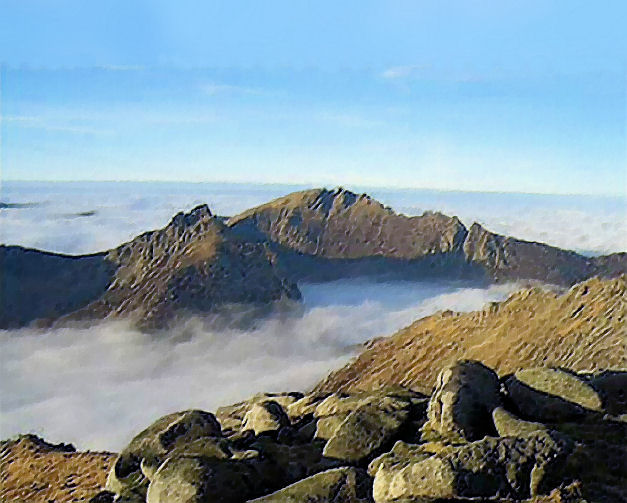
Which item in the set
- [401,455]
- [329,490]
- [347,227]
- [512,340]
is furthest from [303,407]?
[347,227]

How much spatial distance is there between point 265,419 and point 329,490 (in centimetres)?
177

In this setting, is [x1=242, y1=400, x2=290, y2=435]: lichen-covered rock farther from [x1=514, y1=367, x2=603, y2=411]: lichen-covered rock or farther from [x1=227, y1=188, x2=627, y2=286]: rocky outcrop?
[x1=227, y1=188, x2=627, y2=286]: rocky outcrop

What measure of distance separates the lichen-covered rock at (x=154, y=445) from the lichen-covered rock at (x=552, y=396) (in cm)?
197

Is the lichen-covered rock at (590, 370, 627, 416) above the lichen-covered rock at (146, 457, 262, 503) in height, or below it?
above

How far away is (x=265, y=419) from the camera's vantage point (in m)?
5.01

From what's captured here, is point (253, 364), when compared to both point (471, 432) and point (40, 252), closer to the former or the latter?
point (40, 252)

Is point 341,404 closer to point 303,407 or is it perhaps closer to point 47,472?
point 303,407

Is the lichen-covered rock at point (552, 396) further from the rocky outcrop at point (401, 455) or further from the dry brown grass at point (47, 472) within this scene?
the dry brown grass at point (47, 472)

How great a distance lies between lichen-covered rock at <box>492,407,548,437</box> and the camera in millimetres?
3658

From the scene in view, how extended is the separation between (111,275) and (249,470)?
31.0ft

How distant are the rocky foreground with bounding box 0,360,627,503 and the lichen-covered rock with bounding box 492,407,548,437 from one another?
0.03 ft

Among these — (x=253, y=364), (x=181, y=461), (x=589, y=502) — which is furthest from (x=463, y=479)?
(x=253, y=364)

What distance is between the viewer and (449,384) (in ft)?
13.9

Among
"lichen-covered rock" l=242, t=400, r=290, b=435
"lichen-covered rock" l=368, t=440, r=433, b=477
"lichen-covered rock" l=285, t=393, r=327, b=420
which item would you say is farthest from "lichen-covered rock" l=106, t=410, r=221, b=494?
"lichen-covered rock" l=368, t=440, r=433, b=477
